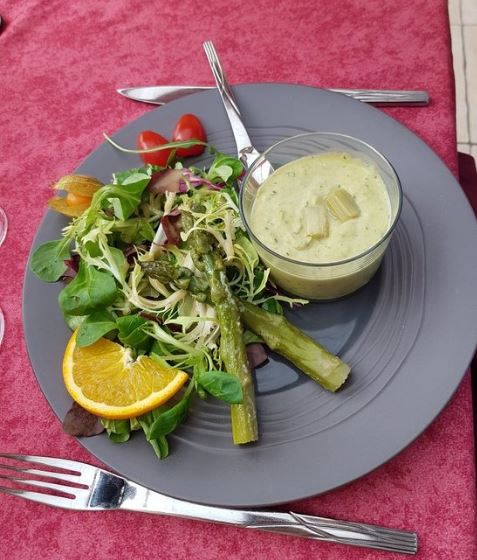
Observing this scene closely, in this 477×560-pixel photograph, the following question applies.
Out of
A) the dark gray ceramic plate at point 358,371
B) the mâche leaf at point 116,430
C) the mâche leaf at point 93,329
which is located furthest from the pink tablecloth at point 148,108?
the mâche leaf at point 93,329

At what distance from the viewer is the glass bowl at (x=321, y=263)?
193 centimetres

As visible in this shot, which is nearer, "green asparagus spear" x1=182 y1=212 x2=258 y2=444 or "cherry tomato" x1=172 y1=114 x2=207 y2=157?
"green asparagus spear" x1=182 y1=212 x2=258 y2=444

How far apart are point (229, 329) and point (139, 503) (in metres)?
0.65

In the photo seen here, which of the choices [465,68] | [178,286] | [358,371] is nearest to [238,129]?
[178,286]

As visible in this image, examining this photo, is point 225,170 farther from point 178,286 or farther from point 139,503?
point 139,503

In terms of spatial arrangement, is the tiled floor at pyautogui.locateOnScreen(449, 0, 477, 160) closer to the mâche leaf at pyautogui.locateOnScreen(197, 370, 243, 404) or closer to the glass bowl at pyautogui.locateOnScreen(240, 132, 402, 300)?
the glass bowl at pyautogui.locateOnScreen(240, 132, 402, 300)

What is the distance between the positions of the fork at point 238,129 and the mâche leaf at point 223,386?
2.67ft

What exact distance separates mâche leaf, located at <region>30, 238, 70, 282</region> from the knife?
35.1 inches

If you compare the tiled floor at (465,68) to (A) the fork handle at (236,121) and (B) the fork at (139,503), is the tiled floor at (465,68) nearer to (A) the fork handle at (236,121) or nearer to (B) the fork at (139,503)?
(A) the fork handle at (236,121)

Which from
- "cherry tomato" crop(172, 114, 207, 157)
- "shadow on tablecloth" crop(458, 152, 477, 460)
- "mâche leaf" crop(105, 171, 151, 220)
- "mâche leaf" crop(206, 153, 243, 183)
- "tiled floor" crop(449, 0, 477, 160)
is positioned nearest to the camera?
"mâche leaf" crop(105, 171, 151, 220)

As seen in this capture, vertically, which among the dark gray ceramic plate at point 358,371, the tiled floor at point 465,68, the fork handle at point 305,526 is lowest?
the tiled floor at point 465,68

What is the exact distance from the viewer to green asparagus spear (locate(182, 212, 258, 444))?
1.88 m

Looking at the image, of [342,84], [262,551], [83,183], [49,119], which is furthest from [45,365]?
[342,84]

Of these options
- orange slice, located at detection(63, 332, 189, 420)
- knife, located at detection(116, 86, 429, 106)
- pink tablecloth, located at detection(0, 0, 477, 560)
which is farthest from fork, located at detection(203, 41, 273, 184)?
orange slice, located at detection(63, 332, 189, 420)
